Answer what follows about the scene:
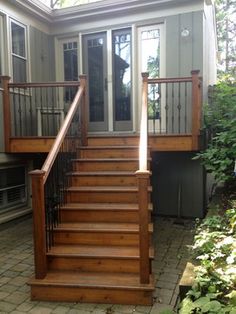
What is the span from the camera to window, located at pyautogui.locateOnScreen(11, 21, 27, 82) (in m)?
6.03

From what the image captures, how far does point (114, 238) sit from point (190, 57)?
372 cm

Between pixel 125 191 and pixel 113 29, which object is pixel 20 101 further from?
pixel 125 191

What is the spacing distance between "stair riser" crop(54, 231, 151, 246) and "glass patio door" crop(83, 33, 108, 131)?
3.37m

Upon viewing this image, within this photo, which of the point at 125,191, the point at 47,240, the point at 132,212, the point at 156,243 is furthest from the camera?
the point at 156,243

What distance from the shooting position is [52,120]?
6.74m

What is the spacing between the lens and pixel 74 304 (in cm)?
319

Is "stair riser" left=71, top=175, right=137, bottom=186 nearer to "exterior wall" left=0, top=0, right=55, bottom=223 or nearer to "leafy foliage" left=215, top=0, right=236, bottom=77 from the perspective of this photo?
"exterior wall" left=0, top=0, right=55, bottom=223

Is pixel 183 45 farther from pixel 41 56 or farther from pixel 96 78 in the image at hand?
pixel 41 56

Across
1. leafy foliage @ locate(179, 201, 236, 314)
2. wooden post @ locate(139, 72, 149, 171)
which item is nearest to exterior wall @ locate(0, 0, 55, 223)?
wooden post @ locate(139, 72, 149, 171)

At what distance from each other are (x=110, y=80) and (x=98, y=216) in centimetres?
348

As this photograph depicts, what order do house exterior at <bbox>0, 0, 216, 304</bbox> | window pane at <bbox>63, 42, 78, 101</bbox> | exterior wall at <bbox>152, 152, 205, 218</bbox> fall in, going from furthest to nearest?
window pane at <bbox>63, 42, 78, 101</bbox>
exterior wall at <bbox>152, 152, 205, 218</bbox>
house exterior at <bbox>0, 0, 216, 304</bbox>

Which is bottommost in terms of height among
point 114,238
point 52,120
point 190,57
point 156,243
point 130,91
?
point 156,243

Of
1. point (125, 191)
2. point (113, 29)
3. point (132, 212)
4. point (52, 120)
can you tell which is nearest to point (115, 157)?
point (125, 191)

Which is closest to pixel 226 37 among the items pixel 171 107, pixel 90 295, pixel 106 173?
pixel 171 107
